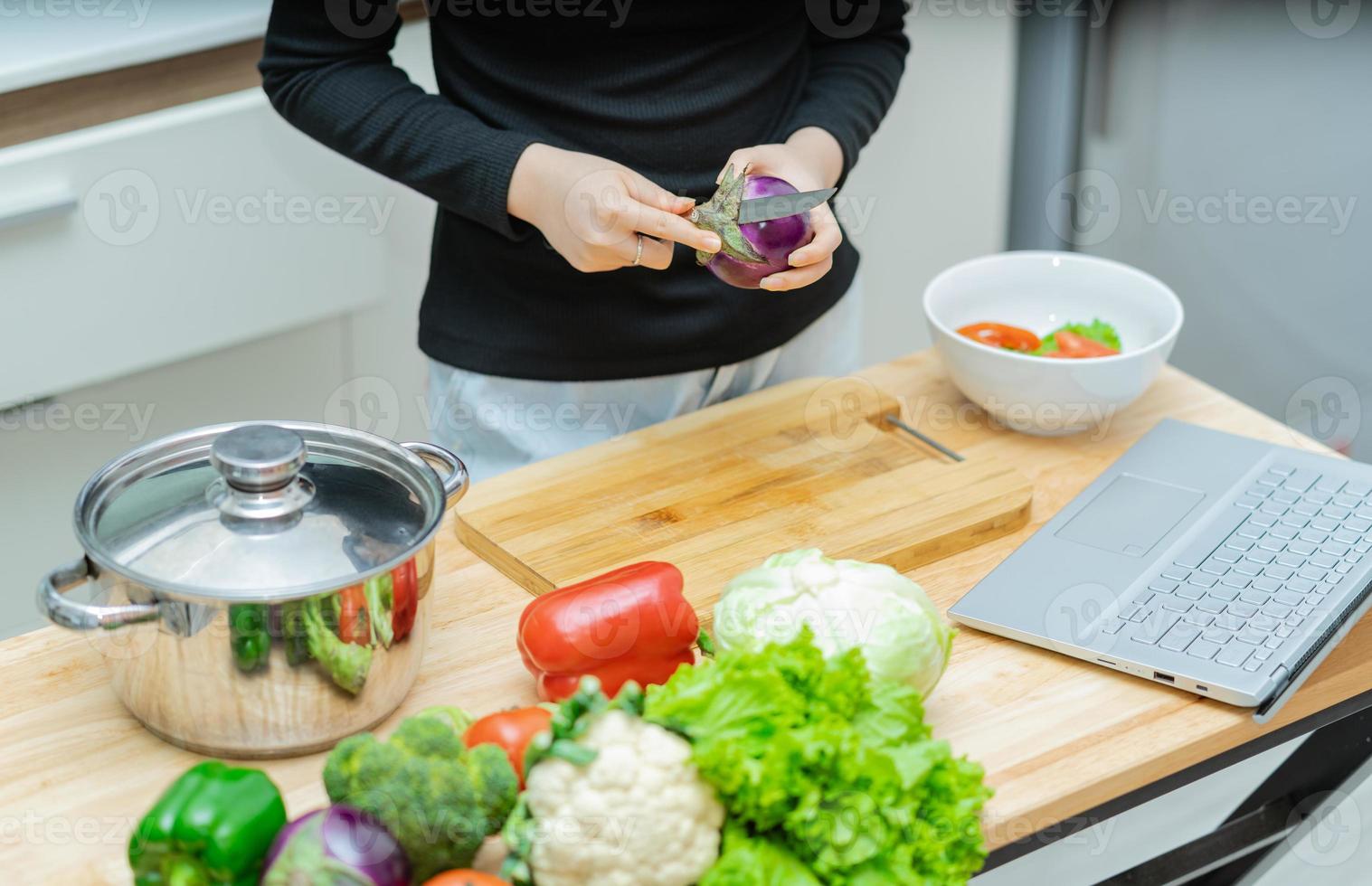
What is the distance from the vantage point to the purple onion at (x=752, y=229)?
1287 mm

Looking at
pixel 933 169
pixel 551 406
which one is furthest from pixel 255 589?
pixel 933 169

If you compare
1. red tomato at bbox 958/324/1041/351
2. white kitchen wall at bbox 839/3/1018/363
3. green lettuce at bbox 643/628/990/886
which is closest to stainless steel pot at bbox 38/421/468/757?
green lettuce at bbox 643/628/990/886

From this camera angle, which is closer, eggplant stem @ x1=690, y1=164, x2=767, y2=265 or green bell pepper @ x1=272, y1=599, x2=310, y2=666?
green bell pepper @ x1=272, y1=599, x2=310, y2=666

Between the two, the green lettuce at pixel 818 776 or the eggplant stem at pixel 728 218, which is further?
the eggplant stem at pixel 728 218

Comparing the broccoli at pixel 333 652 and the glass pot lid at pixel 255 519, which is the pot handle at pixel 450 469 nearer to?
the glass pot lid at pixel 255 519

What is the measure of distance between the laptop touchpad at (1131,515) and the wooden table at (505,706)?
11cm

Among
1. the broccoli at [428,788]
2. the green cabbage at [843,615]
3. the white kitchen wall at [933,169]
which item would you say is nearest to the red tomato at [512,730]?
the broccoli at [428,788]

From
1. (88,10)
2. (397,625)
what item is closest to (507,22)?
(397,625)

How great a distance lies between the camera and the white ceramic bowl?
1.44 meters

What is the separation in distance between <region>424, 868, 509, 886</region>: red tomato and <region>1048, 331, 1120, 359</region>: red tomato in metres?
0.87

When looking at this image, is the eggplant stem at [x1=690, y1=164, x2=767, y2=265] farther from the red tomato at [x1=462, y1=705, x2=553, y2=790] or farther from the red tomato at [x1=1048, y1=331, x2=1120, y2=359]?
the red tomato at [x1=462, y1=705, x2=553, y2=790]

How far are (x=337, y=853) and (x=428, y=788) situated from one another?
60mm

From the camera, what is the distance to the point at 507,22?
1417mm

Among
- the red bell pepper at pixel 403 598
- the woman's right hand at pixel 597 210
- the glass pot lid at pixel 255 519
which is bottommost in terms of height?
the red bell pepper at pixel 403 598
